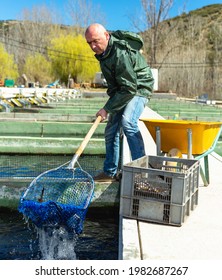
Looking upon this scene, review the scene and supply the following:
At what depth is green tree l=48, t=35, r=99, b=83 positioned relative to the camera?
158 feet


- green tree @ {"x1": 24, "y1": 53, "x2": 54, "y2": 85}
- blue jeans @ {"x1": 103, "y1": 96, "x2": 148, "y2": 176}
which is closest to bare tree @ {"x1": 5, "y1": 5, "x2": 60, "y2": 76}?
green tree @ {"x1": 24, "y1": 53, "x2": 54, "y2": 85}

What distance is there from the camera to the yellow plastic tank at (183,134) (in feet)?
13.4

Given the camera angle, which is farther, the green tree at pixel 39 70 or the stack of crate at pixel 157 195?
the green tree at pixel 39 70

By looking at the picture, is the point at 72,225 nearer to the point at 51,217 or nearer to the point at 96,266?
the point at 51,217

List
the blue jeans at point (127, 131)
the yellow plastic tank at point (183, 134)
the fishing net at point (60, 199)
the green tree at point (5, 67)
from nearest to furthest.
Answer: the fishing net at point (60, 199), the yellow plastic tank at point (183, 134), the blue jeans at point (127, 131), the green tree at point (5, 67)

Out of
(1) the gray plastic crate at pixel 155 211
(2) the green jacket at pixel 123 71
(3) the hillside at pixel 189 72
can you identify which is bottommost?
(1) the gray plastic crate at pixel 155 211

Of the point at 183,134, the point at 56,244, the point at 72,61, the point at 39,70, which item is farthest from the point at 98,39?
the point at 39,70

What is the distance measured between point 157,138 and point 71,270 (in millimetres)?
1918

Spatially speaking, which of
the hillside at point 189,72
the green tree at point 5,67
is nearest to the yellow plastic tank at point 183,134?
the hillside at point 189,72

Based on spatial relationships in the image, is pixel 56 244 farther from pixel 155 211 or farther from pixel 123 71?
pixel 123 71

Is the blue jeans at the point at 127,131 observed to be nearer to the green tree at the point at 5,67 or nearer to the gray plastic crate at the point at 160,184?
the gray plastic crate at the point at 160,184

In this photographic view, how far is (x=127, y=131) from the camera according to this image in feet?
14.1

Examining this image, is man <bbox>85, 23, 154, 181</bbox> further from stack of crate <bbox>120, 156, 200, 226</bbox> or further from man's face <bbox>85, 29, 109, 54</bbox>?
stack of crate <bbox>120, 156, 200, 226</bbox>

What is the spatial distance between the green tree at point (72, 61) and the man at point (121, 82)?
43614 mm
